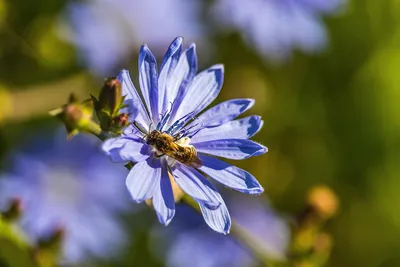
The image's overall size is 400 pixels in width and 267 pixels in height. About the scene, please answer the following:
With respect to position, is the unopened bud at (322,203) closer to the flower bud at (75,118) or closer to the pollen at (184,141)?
the pollen at (184,141)

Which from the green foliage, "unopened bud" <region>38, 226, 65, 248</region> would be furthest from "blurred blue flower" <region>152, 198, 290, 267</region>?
the green foliage

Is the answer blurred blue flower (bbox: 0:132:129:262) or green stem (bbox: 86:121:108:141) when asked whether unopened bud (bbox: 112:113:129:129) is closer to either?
green stem (bbox: 86:121:108:141)

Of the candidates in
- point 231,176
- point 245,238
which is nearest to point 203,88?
point 231,176

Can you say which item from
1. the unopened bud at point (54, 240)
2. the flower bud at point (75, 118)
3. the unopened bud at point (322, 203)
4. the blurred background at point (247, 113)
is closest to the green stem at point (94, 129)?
the flower bud at point (75, 118)

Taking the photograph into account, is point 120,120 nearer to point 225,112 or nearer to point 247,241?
point 225,112

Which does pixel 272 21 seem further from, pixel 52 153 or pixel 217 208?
pixel 217 208

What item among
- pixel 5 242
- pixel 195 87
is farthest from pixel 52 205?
pixel 195 87
